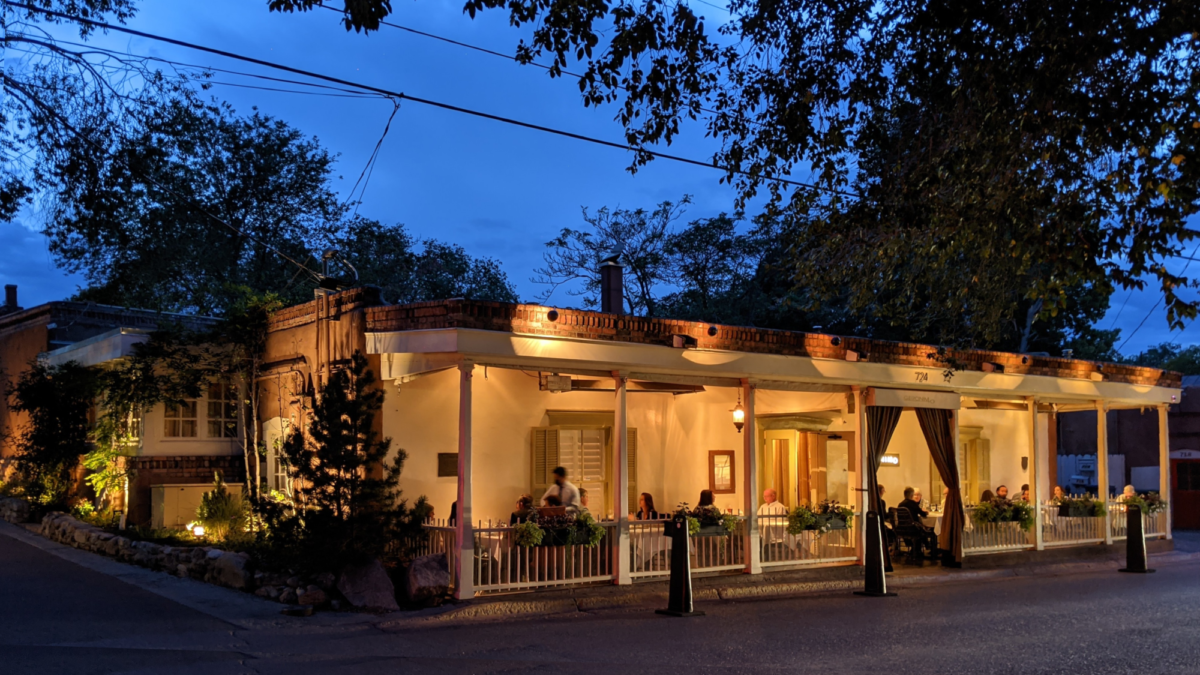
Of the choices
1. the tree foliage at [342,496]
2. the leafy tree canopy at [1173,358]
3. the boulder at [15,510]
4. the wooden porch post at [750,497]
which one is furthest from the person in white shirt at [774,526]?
the leafy tree canopy at [1173,358]

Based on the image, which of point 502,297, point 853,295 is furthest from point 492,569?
point 502,297

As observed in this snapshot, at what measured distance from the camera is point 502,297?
35.8m

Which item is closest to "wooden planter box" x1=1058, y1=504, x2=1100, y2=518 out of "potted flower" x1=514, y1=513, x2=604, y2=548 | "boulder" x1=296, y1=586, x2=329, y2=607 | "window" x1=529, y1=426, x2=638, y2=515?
"window" x1=529, y1=426, x2=638, y2=515

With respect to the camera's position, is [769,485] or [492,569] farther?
[769,485]

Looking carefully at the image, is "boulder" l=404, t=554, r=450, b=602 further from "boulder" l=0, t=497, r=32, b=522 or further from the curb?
"boulder" l=0, t=497, r=32, b=522

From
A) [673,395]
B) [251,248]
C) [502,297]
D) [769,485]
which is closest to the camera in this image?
[673,395]

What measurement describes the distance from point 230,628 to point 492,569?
126 inches

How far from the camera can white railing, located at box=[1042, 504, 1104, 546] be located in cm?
1767

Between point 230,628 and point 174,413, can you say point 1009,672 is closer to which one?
point 230,628

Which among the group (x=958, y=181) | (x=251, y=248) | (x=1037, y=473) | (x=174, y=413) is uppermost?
(x=251, y=248)

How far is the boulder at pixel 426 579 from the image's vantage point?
35.3 feet

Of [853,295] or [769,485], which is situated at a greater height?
[853,295]

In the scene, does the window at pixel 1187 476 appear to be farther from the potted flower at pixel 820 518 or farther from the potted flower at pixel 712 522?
the potted flower at pixel 712 522

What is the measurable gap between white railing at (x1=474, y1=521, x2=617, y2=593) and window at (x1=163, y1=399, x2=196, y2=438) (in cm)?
650
